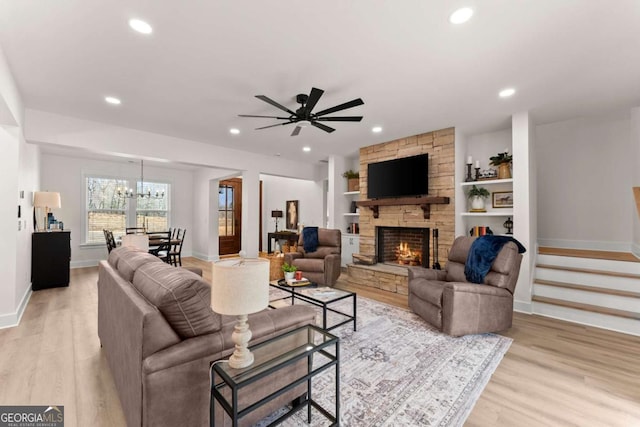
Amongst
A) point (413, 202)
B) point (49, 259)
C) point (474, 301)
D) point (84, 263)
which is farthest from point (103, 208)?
point (474, 301)

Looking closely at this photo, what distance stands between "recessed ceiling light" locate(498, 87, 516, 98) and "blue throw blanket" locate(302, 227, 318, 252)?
3618 millimetres

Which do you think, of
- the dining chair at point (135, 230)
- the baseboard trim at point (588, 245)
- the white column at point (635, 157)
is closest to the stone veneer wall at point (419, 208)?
the baseboard trim at point (588, 245)

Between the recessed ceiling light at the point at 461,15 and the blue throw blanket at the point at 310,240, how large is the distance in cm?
406

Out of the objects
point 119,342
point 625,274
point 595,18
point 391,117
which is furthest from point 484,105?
point 119,342

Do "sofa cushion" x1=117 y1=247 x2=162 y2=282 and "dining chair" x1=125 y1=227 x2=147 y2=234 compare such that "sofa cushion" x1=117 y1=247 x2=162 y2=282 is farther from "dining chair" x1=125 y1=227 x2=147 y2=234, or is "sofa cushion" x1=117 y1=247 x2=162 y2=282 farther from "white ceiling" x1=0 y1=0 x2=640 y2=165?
"dining chair" x1=125 y1=227 x2=147 y2=234

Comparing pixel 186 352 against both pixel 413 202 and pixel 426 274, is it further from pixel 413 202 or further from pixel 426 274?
pixel 413 202

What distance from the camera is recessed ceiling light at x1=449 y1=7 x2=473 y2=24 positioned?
1.95 meters

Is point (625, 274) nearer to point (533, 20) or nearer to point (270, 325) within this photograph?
point (533, 20)

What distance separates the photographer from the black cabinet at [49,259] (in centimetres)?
455

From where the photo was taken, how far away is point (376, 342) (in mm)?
2859

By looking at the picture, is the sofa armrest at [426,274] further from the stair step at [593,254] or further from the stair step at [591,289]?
the stair step at [593,254]

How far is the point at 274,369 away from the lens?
1.36 metres

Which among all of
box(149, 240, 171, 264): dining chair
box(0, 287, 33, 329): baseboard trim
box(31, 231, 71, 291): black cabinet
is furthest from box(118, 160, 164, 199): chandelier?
box(0, 287, 33, 329): baseboard trim

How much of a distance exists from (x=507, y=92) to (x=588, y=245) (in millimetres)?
3217
